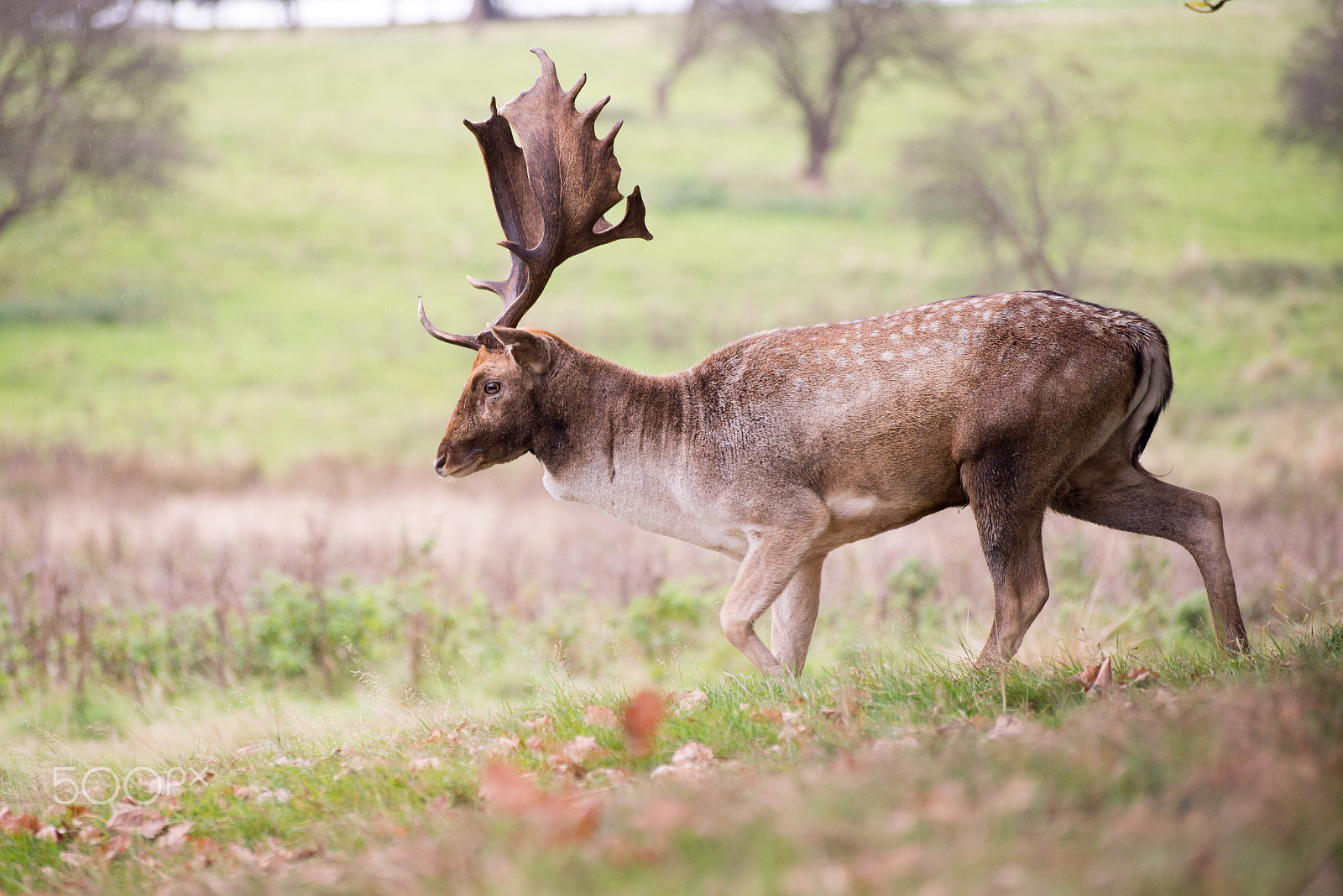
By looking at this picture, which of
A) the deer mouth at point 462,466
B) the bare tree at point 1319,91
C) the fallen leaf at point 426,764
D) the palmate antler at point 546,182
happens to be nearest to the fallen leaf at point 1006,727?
the fallen leaf at point 426,764

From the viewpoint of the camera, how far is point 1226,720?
10.6 feet

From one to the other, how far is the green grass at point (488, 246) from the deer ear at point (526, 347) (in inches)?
554

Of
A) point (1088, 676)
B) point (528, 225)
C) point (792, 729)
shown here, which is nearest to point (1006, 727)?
point (792, 729)

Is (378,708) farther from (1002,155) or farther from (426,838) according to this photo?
(1002,155)

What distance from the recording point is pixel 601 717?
505cm

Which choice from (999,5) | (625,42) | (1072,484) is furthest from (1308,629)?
(625,42)

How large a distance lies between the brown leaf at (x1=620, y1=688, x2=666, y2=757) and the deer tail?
281 cm

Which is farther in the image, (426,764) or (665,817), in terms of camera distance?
(426,764)

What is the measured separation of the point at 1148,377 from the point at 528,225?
3.73 m

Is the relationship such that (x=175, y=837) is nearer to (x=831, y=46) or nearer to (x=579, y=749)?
(x=579, y=749)

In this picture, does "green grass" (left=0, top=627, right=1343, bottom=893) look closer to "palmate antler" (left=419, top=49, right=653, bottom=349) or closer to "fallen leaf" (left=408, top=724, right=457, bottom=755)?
"fallen leaf" (left=408, top=724, right=457, bottom=755)

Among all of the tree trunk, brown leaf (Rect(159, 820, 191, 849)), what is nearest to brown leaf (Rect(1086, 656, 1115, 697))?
brown leaf (Rect(159, 820, 191, 849))

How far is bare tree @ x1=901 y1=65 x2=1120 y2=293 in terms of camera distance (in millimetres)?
24047

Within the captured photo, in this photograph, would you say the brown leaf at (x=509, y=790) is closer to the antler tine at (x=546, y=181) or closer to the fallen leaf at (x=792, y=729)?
the fallen leaf at (x=792, y=729)
